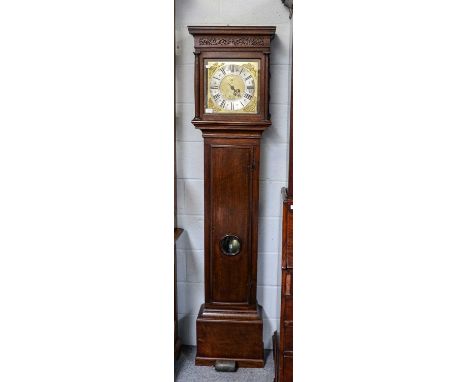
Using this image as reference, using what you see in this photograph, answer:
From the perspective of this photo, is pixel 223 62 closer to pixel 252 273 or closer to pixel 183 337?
pixel 252 273

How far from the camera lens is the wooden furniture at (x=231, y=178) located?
5.47 feet

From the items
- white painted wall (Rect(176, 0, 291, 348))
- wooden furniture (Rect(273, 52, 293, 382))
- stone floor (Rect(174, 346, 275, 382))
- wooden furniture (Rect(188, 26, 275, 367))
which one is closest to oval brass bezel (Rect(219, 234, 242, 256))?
wooden furniture (Rect(188, 26, 275, 367))

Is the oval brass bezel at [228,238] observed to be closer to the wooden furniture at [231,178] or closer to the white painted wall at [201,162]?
the wooden furniture at [231,178]

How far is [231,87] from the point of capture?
5.53 feet

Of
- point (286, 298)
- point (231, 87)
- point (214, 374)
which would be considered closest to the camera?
point (286, 298)

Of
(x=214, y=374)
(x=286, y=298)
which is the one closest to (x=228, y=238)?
(x=286, y=298)

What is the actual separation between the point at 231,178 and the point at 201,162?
0.20 meters

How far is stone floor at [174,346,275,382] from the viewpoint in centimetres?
176

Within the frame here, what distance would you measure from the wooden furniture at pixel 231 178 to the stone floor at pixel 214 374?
0.09 ft

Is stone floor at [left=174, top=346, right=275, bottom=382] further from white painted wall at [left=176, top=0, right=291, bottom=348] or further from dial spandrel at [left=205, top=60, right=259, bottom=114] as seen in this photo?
dial spandrel at [left=205, top=60, right=259, bottom=114]

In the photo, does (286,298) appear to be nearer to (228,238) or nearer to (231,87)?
(228,238)
